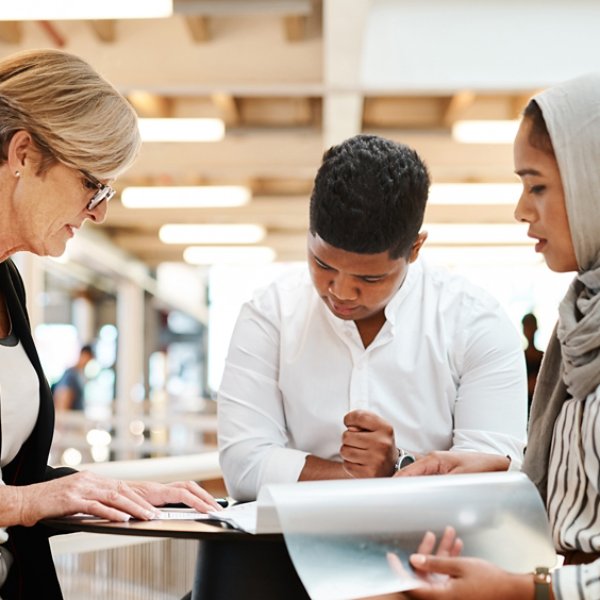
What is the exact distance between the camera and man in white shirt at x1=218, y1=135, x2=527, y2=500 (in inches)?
81.7

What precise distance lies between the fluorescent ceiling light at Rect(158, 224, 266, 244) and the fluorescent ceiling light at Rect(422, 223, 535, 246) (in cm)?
225

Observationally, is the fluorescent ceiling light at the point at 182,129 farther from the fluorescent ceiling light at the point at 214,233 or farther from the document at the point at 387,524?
the document at the point at 387,524

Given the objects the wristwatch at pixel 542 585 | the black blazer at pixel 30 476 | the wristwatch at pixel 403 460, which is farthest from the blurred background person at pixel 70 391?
the wristwatch at pixel 542 585

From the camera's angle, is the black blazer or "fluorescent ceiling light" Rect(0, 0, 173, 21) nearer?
the black blazer

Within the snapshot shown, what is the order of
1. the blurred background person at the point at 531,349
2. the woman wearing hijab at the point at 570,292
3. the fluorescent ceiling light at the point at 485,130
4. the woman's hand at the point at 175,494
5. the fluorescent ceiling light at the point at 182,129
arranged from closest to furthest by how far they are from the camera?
the woman wearing hijab at the point at 570,292 < the woman's hand at the point at 175,494 < the blurred background person at the point at 531,349 < the fluorescent ceiling light at the point at 485,130 < the fluorescent ceiling light at the point at 182,129

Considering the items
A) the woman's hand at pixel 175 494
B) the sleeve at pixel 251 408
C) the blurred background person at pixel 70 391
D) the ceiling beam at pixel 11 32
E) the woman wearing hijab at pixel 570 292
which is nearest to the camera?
the woman wearing hijab at pixel 570 292

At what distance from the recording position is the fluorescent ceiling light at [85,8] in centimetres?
468

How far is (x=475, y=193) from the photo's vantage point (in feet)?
32.5

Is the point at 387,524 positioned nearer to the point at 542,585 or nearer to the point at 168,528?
the point at 542,585

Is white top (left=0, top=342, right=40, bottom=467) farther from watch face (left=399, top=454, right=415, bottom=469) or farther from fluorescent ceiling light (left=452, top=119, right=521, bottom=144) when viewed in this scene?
fluorescent ceiling light (left=452, top=119, right=521, bottom=144)

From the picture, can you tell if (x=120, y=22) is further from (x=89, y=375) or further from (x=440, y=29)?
(x=89, y=375)

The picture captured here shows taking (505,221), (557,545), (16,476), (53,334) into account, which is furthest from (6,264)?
(53,334)

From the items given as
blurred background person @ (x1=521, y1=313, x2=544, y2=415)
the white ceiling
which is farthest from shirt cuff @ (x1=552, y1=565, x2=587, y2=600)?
the white ceiling

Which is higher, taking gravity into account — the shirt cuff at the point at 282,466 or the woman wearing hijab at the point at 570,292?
the woman wearing hijab at the point at 570,292
